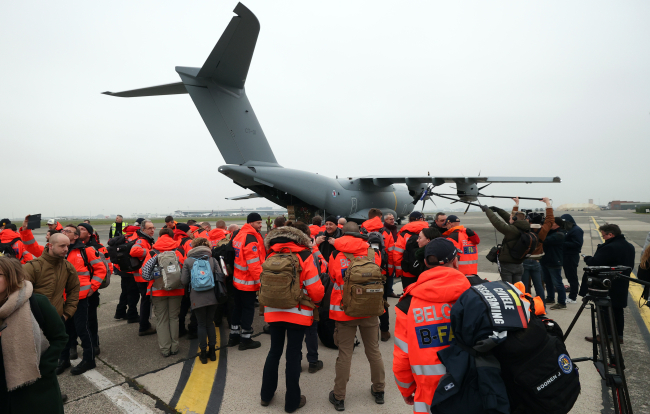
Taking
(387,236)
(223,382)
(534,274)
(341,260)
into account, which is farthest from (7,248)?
(534,274)

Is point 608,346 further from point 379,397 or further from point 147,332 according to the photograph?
point 147,332

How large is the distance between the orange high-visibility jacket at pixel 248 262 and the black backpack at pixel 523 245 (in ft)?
13.8

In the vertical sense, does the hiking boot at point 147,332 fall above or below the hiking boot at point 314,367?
below

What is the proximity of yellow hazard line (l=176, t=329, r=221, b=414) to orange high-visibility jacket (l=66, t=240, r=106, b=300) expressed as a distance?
5.58 feet

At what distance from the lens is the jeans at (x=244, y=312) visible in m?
4.76

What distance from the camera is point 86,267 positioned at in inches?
170

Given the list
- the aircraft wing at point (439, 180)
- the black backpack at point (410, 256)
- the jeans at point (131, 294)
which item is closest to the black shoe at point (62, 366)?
the jeans at point (131, 294)

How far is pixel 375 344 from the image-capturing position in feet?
11.2

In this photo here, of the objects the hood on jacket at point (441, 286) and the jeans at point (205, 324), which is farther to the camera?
the jeans at point (205, 324)

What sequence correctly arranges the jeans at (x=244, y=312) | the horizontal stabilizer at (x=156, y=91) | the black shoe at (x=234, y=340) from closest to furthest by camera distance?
the jeans at (x=244, y=312)
the black shoe at (x=234, y=340)
the horizontal stabilizer at (x=156, y=91)

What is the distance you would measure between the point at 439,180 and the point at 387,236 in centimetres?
1036

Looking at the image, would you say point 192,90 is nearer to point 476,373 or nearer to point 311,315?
point 311,315

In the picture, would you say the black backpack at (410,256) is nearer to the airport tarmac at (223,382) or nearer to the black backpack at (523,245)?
the airport tarmac at (223,382)

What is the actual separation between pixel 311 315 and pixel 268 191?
880 cm
